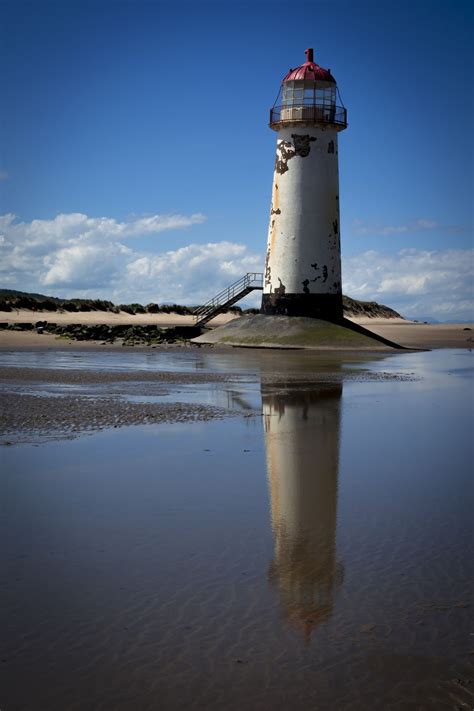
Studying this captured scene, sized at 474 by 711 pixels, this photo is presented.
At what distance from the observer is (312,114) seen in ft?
87.5

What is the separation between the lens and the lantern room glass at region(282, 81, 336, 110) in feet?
87.9

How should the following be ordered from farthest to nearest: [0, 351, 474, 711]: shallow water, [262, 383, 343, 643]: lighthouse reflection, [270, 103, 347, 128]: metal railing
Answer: [270, 103, 347, 128]: metal railing → [262, 383, 343, 643]: lighthouse reflection → [0, 351, 474, 711]: shallow water

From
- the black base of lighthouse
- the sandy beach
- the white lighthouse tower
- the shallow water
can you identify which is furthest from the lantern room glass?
the shallow water

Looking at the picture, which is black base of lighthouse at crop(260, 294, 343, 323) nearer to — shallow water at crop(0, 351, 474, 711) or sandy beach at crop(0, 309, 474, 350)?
sandy beach at crop(0, 309, 474, 350)

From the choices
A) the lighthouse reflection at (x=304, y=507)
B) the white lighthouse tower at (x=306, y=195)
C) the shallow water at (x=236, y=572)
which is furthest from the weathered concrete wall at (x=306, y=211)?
the shallow water at (x=236, y=572)

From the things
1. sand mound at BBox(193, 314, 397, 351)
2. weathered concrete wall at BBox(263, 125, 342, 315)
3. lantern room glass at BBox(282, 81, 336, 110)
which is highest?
lantern room glass at BBox(282, 81, 336, 110)

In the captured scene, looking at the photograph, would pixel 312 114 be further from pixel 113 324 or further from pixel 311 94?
pixel 113 324

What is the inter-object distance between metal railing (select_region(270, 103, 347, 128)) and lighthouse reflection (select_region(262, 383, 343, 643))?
Answer: 16.1 meters

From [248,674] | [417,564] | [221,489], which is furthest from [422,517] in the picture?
[248,674]

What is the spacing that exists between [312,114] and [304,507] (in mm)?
21966

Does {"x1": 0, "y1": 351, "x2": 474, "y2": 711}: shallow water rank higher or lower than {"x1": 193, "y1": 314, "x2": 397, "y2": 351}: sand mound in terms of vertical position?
lower

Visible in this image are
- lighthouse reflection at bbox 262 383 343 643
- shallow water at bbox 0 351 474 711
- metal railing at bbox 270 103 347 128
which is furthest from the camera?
metal railing at bbox 270 103 347 128

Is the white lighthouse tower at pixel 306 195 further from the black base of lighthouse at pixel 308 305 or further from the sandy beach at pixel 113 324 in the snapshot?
the sandy beach at pixel 113 324

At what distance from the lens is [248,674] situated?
384 centimetres
